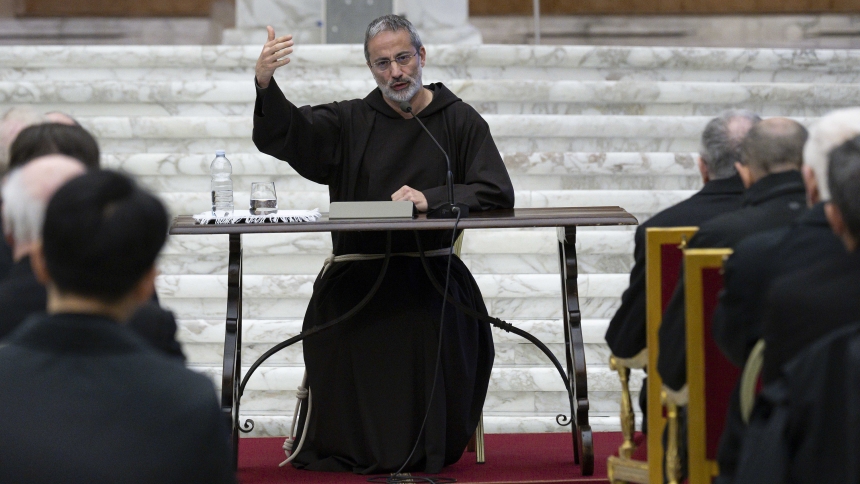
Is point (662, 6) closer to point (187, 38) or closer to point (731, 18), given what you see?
point (731, 18)

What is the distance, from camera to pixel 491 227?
3.71 m

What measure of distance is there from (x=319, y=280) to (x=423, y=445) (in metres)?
0.72

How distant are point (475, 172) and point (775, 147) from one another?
1512 mm

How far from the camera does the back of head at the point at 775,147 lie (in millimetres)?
2984

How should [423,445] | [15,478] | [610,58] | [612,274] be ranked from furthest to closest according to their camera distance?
[610,58], [612,274], [423,445], [15,478]

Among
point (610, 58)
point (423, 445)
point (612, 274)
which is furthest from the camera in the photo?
point (610, 58)

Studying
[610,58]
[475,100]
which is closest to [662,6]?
[610,58]

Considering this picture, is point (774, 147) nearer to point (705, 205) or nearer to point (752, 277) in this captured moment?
point (705, 205)

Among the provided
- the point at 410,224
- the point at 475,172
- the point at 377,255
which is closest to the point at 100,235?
the point at 410,224

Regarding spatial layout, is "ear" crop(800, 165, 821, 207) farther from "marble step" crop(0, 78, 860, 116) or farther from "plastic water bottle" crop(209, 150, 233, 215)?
"marble step" crop(0, 78, 860, 116)

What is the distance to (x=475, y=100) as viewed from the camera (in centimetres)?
741

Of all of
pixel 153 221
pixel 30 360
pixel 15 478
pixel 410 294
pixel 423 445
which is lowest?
pixel 423 445

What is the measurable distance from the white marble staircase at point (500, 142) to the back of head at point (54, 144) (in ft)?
8.80

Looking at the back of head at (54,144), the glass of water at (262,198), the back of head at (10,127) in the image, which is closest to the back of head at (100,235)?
the back of head at (54,144)
